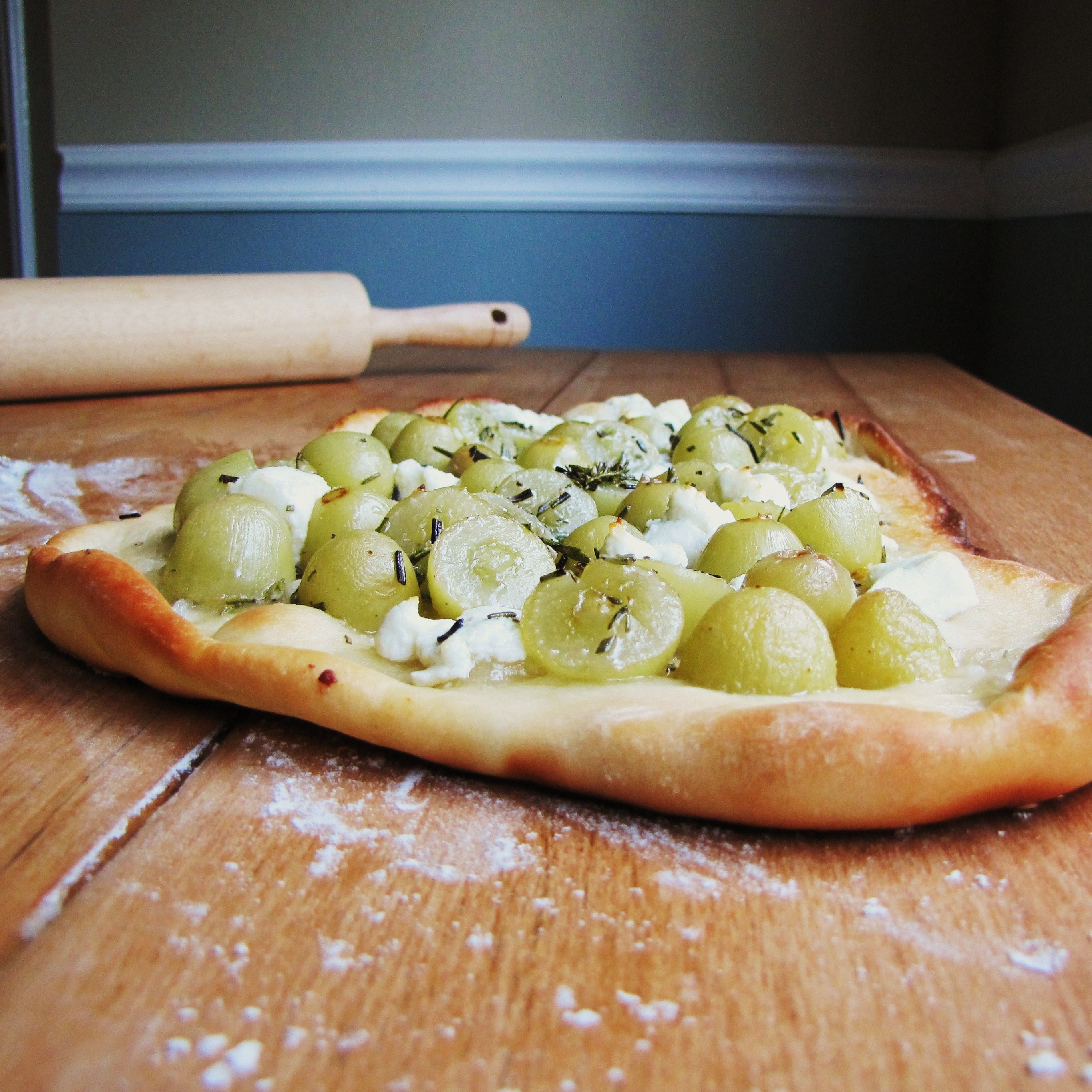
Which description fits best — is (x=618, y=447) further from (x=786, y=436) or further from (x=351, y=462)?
(x=351, y=462)

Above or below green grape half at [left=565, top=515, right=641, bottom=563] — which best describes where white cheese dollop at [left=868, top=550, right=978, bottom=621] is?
below

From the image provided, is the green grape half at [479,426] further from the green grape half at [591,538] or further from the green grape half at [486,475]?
the green grape half at [591,538]

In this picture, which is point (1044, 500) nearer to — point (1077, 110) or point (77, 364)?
point (77, 364)

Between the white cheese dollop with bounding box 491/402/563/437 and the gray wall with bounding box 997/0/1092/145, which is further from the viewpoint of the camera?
the gray wall with bounding box 997/0/1092/145

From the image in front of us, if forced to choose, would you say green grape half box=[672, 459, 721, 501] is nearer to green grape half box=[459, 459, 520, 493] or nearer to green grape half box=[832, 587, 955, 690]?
green grape half box=[459, 459, 520, 493]

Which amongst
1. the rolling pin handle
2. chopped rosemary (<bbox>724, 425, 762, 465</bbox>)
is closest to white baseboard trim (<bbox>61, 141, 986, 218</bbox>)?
the rolling pin handle

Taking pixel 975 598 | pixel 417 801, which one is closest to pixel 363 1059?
pixel 417 801

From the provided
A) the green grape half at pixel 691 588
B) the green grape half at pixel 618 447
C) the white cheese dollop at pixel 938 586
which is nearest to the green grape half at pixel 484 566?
the green grape half at pixel 691 588

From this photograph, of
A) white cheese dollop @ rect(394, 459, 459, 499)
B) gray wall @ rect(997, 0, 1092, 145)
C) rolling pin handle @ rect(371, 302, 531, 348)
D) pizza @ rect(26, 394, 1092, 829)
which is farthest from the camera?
gray wall @ rect(997, 0, 1092, 145)

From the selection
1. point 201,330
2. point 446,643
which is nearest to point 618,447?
point 446,643
